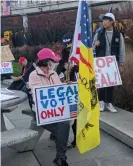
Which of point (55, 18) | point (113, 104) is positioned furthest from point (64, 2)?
point (113, 104)

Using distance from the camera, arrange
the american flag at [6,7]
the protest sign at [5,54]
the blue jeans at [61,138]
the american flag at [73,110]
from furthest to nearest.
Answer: the american flag at [6,7]
the protest sign at [5,54]
the american flag at [73,110]
the blue jeans at [61,138]

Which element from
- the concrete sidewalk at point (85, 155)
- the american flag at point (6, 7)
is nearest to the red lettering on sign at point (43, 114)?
the concrete sidewalk at point (85, 155)

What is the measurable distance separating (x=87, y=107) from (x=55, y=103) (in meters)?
0.49

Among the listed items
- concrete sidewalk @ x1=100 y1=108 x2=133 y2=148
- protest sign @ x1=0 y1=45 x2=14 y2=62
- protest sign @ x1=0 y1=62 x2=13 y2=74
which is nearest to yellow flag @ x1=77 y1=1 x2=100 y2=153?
concrete sidewalk @ x1=100 y1=108 x2=133 y2=148

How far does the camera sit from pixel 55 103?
15.0 feet

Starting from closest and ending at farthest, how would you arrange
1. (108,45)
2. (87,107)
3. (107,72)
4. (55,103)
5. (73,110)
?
(87,107) < (55,103) < (73,110) < (107,72) < (108,45)

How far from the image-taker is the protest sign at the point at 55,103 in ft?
14.8

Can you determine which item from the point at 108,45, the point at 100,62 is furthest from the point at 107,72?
the point at 108,45

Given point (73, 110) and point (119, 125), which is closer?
point (73, 110)

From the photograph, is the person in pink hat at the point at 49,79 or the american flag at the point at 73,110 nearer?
the person in pink hat at the point at 49,79

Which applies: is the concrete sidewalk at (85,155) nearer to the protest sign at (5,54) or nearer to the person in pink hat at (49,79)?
the person in pink hat at (49,79)

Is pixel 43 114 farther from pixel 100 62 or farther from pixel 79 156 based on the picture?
pixel 100 62

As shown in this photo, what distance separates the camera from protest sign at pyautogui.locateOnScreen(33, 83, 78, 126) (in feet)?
14.8

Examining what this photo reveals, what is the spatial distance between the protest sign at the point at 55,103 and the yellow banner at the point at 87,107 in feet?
1.15
